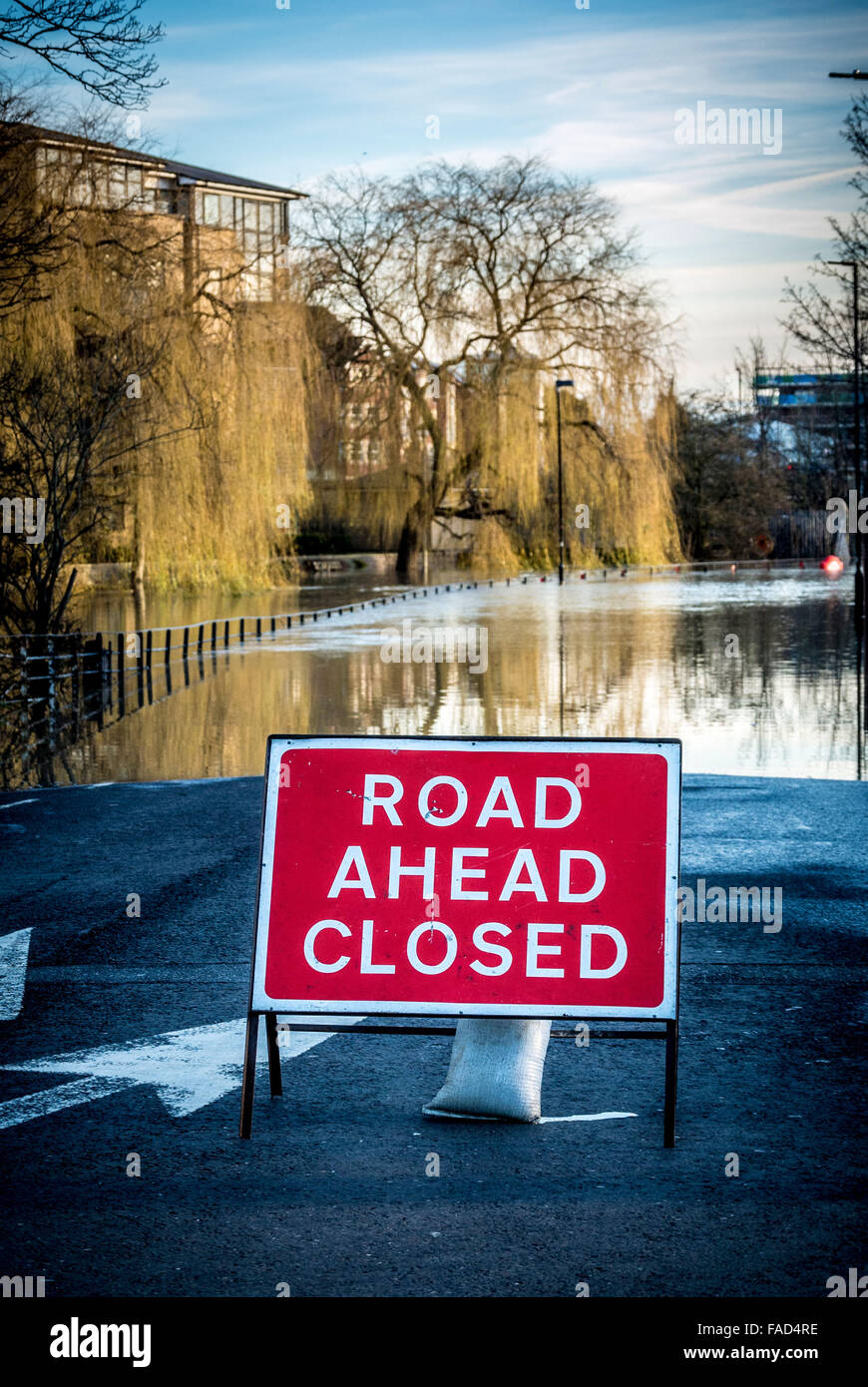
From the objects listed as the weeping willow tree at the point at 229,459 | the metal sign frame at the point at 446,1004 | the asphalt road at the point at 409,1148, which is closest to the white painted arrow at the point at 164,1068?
the asphalt road at the point at 409,1148

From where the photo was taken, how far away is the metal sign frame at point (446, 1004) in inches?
206

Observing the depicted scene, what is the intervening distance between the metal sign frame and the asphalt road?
25 cm

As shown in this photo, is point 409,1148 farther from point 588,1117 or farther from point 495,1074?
point 588,1117

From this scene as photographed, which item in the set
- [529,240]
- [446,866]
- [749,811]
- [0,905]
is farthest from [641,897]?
[529,240]

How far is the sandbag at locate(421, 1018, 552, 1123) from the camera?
17.7 ft

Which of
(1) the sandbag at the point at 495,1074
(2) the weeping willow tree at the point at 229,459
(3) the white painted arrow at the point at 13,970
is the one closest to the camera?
(1) the sandbag at the point at 495,1074

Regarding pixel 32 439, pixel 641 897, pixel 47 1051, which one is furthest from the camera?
pixel 32 439

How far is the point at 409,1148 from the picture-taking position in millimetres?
5125

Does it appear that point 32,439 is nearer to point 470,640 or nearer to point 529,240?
point 470,640

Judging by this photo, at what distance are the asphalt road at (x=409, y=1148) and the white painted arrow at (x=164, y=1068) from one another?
0.05 ft

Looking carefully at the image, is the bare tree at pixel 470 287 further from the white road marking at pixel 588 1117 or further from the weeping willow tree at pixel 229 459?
the white road marking at pixel 588 1117
